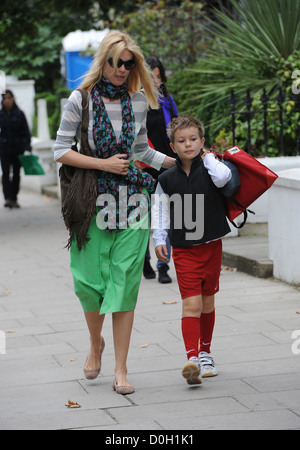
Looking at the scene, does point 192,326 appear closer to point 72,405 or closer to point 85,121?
point 72,405

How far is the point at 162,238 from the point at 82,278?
1.77 feet

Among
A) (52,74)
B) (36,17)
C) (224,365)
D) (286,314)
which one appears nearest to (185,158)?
(224,365)

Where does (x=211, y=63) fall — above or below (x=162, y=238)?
above

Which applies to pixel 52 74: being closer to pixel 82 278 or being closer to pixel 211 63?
pixel 211 63

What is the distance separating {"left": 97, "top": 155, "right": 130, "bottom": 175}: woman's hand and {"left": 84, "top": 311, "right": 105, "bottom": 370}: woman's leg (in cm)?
79

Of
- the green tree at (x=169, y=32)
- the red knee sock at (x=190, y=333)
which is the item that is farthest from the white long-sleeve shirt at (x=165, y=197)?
the green tree at (x=169, y=32)

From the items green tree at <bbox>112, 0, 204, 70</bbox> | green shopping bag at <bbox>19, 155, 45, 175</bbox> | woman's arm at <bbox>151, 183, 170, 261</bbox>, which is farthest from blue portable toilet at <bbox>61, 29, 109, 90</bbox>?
woman's arm at <bbox>151, 183, 170, 261</bbox>

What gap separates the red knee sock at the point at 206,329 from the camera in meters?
4.96

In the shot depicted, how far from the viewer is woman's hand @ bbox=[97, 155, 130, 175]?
4.61 metres

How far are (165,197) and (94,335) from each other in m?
0.86

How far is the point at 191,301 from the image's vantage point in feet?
15.6

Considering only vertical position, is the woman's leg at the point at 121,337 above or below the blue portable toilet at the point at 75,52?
below

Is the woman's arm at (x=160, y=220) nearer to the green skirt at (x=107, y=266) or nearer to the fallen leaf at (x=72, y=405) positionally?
the green skirt at (x=107, y=266)

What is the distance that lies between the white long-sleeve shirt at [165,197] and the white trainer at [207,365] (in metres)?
0.69
